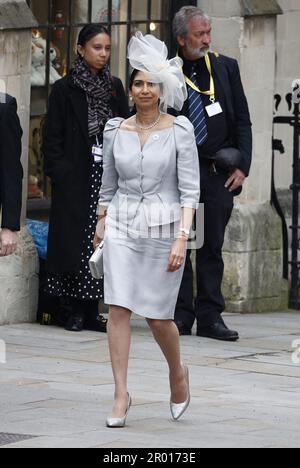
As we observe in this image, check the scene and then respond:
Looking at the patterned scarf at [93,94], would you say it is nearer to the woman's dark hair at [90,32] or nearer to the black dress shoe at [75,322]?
the woman's dark hair at [90,32]

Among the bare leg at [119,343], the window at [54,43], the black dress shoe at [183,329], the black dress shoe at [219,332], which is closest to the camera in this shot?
the bare leg at [119,343]

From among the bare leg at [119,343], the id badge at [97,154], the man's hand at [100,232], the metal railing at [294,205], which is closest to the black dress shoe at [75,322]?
the id badge at [97,154]

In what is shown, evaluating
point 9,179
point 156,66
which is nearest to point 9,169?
point 9,179

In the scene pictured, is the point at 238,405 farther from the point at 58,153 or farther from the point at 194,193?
the point at 58,153

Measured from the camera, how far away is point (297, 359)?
10.2 m

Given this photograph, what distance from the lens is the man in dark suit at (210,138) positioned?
10.9 m

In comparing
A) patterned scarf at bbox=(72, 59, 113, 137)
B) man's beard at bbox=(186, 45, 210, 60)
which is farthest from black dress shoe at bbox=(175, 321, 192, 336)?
man's beard at bbox=(186, 45, 210, 60)

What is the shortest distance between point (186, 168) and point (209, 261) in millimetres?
3288

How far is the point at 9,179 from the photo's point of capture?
26.2ft

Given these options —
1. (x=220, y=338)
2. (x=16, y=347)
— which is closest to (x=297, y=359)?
(x=220, y=338)

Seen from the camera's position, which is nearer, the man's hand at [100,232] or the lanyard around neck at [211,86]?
the man's hand at [100,232]

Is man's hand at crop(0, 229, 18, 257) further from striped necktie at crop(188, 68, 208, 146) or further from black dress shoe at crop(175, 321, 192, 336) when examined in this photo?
black dress shoe at crop(175, 321, 192, 336)

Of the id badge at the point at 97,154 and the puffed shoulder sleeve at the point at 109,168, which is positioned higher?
the id badge at the point at 97,154

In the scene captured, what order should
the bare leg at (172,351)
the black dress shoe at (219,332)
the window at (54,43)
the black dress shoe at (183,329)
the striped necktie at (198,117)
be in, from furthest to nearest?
the window at (54,43)
the black dress shoe at (183,329)
the black dress shoe at (219,332)
the striped necktie at (198,117)
the bare leg at (172,351)
